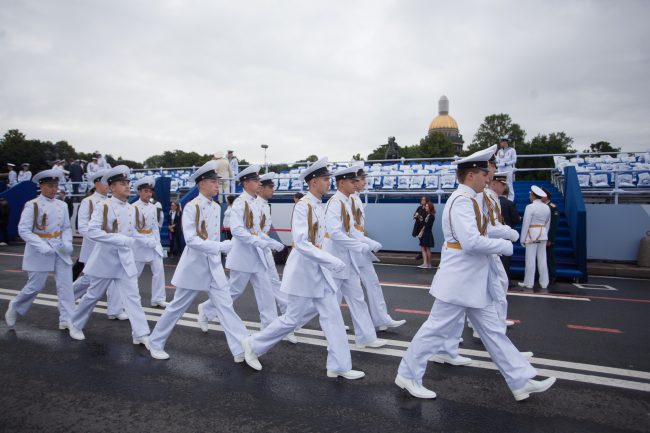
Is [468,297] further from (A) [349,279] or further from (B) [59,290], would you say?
(B) [59,290]

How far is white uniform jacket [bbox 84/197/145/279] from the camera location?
5418 mm

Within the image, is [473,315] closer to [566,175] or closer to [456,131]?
[566,175]

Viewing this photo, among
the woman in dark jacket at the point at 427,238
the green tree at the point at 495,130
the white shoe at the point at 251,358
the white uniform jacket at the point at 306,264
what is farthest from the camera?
the green tree at the point at 495,130

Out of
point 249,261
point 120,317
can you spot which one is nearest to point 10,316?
point 120,317

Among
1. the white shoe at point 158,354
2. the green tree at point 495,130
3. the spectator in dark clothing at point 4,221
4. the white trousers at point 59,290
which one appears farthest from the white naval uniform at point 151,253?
the green tree at point 495,130

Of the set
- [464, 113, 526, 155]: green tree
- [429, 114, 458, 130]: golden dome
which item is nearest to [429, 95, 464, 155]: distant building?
[429, 114, 458, 130]: golden dome

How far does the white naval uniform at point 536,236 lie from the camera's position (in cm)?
930

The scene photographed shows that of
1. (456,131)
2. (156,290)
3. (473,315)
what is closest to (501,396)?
(473,315)

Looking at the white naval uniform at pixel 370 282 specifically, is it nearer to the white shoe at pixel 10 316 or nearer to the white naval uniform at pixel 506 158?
the white shoe at pixel 10 316

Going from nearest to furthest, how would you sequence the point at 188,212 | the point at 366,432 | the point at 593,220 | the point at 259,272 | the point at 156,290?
the point at 366,432 → the point at 188,212 → the point at 259,272 → the point at 156,290 → the point at 593,220

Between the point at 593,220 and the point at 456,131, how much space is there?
Answer: 12927cm

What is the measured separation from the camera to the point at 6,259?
43.7 ft

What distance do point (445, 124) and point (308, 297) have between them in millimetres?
137540

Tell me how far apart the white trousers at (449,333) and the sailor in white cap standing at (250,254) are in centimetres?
223
